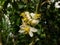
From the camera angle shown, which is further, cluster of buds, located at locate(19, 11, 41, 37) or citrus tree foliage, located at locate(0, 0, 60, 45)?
citrus tree foliage, located at locate(0, 0, 60, 45)

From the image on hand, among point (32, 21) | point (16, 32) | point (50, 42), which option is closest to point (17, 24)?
point (16, 32)

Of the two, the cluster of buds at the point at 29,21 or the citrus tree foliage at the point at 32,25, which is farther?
the citrus tree foliage at the point at 32,25

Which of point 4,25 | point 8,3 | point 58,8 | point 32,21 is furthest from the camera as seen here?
point 58,8

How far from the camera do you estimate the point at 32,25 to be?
4.71 ft

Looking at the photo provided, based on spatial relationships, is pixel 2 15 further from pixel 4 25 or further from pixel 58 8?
pixel 58 8

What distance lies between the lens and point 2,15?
1.54m

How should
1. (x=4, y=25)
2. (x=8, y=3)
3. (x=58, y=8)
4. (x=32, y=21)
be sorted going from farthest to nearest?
1. (x=58, y=8)
2. (x=8, y=3)
3. (x=4, y=25)
4. (x=32, y=21)

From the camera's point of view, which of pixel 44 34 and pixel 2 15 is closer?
pixel 2 15

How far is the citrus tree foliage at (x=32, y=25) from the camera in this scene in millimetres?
1532

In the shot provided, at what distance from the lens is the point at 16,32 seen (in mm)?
1619

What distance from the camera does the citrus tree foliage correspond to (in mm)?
1532

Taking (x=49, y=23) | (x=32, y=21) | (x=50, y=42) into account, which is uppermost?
(x=32, y=21)

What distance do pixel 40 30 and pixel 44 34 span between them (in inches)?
3.2

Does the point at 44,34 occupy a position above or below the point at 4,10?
below
